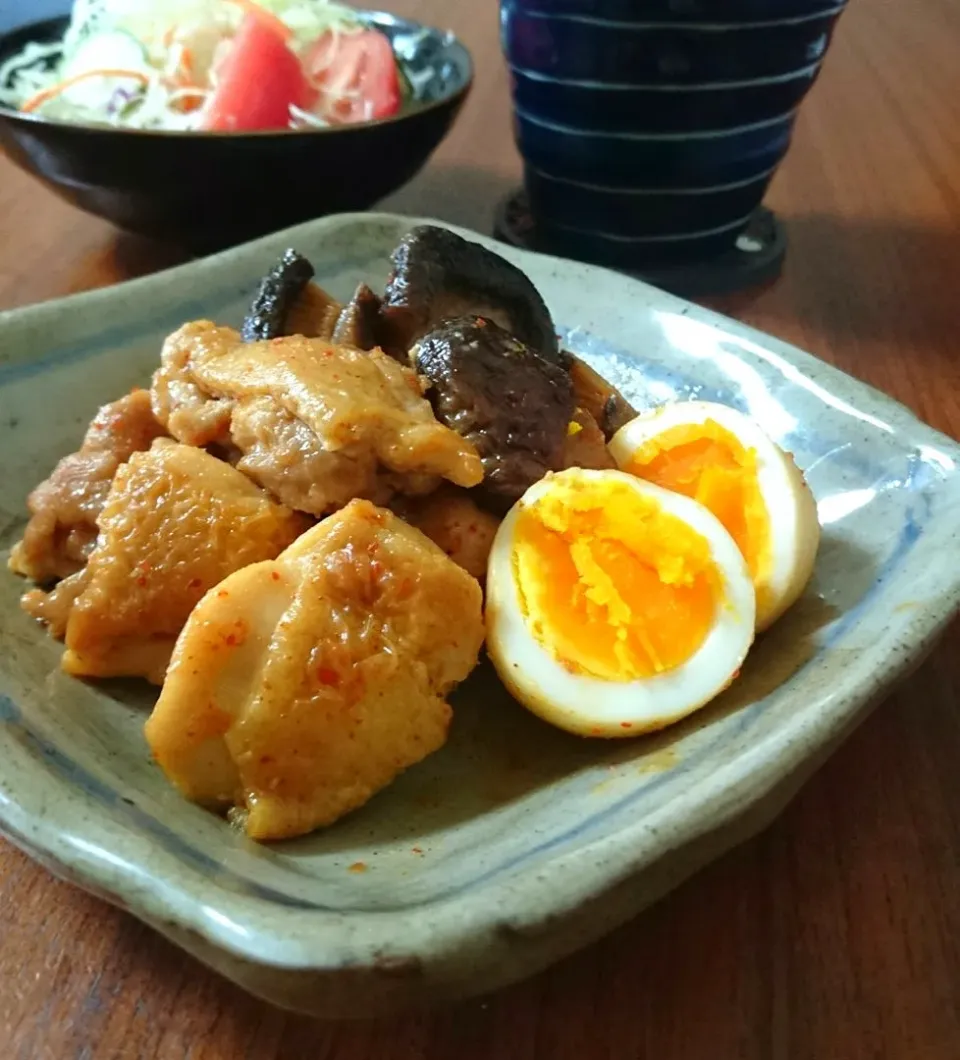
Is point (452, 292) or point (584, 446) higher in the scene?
point (452, 292)

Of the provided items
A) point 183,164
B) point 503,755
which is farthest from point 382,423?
point 183,164

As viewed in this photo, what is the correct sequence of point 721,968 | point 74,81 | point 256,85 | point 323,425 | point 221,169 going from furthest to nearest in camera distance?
point 74,81 → point 256,85 → point 221,169 → point 323,425 → point 721,968

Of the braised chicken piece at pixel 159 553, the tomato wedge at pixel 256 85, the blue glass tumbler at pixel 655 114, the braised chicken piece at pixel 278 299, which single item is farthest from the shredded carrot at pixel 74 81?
the braised chicken piece at pixel 159 553

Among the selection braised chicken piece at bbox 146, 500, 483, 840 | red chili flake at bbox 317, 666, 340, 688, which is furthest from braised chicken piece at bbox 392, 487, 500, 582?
red chili flake at bbox 317, 666, 340, 688

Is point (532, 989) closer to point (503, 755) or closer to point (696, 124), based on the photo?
point (503, 755)

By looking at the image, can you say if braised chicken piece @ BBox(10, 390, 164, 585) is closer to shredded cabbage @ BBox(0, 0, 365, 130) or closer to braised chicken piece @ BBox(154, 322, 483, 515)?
braised chicken piece @ BBox(154, 322, 483, 515)

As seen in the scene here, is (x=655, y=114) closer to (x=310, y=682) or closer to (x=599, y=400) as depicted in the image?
(x=599, y=400)

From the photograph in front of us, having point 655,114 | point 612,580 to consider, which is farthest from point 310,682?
point 655,114
